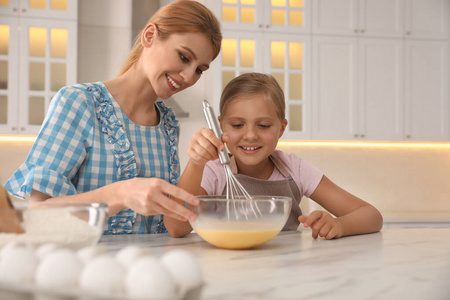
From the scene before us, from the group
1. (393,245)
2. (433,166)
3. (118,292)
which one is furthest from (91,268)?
(433,166)

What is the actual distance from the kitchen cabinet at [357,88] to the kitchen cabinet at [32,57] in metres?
1.69

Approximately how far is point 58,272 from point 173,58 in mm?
1002

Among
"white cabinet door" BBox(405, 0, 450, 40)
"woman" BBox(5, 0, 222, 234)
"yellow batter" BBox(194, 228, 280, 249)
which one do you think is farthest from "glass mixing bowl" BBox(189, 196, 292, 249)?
"white cabinet door" BBox(405, 0, 450, 40)

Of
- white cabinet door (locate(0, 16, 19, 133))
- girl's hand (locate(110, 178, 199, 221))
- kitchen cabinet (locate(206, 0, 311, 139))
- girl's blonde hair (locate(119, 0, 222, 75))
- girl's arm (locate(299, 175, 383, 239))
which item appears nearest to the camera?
→ girl's hand (locate(110, 178, 199, 221))

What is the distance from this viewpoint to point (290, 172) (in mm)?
1510

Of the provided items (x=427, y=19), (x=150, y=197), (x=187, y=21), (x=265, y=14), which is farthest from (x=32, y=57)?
(x=427, y=19)

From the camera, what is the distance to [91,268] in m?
0.31

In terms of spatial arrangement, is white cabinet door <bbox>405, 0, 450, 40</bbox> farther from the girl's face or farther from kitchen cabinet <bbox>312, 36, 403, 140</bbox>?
the girl's face

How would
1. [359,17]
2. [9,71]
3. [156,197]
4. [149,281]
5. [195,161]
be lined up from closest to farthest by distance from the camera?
[149,281] < [156,197] < [195,161] < [9,71] < [359,17]

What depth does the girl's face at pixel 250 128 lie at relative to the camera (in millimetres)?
1387

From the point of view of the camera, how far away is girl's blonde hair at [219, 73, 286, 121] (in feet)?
4.70

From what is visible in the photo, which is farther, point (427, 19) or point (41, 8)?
point (427, 19)

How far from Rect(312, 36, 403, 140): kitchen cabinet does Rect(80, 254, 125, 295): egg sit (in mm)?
2945

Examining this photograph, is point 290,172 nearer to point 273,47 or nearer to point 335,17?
point 273,47
